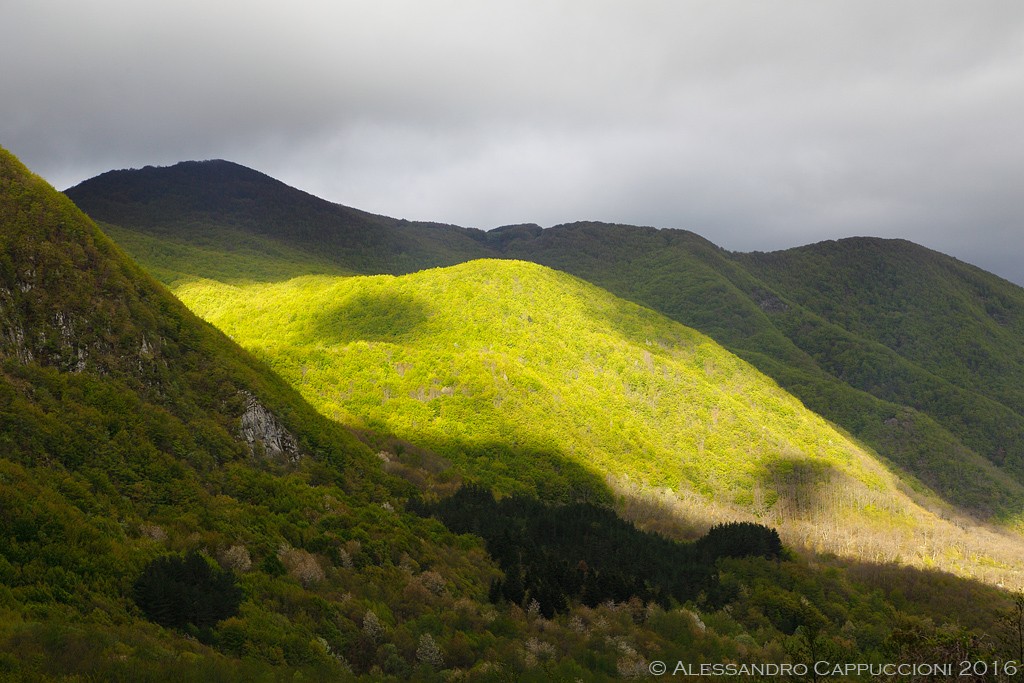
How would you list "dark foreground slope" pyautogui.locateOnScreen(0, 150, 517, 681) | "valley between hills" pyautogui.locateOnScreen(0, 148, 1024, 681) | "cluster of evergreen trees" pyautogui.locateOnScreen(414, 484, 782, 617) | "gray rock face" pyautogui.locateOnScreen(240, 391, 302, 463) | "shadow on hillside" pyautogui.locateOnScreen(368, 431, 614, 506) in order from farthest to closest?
"shadow on hillside" pyautogui.locateOnScreen(368, 431, 614, 506) → "gray rock face" pyautogui.locateOnScreen(240, 391, 302, 463) → "cluster of evergreen trees" pyautogui.locateOnScreen(414, 484, 782, 617) → "valley between hills" pyautogui.locateOnScreen(0, 148, 1024, 681) → "dark foreground slope" pyautogui.locateOnScreen(0, 150, 517, 681)

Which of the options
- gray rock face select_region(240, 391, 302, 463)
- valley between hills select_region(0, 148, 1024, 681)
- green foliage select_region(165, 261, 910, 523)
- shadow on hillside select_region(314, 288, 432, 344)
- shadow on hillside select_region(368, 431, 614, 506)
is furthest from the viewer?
shadow on hillside select_region(314, 288, 432, 344)

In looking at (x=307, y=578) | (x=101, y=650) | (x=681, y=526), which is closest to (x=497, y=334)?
(x=681, y=526)

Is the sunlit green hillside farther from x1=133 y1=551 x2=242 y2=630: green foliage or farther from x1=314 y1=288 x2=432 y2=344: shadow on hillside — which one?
x1=133 y1=551 x2=242 y2=630: green foliage

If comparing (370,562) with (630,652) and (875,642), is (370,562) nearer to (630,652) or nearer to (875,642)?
(630,652)

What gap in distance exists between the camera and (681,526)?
43.9 meters

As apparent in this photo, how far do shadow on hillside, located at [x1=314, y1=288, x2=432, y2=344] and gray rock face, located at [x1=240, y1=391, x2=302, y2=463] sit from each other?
42601mm

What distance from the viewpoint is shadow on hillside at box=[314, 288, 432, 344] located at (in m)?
70.9

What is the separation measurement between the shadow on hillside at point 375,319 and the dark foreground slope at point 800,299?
36.0 m

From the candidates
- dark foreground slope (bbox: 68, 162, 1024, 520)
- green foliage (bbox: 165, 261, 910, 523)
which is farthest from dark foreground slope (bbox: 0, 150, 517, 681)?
dark foreground slope (bbox: 68, 162, 1024, 520)

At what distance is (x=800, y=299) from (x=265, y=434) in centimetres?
19004

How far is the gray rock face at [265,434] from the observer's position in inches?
969

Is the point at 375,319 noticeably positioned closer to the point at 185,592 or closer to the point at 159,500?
the point at 159,500

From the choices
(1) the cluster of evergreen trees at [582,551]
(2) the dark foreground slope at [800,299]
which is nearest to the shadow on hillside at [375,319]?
(2) the dark foreground slope at [800,299]

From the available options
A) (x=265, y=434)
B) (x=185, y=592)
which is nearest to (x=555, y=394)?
(x=265, y=434)
